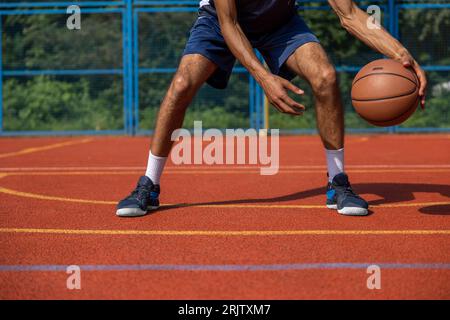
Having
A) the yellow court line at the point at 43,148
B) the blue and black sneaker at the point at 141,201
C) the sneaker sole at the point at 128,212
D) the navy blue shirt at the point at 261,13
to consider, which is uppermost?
the navy blue shirt at the point at 261,13

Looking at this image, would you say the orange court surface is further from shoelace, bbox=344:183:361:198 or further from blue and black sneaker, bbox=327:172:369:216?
shoelace, bbox=344:183:361:198

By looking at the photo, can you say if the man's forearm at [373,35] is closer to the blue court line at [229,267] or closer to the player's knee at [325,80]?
the player's knee at [325,80]

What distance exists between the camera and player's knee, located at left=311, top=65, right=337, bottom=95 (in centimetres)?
435

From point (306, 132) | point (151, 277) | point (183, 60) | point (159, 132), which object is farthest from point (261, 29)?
point (306, 132)

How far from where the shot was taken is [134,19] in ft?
42.5

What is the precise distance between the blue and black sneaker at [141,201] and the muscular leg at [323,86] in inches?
45.4

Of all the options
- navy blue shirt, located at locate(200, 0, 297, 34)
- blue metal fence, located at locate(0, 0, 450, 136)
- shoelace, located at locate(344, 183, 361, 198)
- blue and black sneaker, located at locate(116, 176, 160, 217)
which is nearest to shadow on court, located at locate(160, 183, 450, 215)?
blue and black sneaker, located at locate(116, 176, 160, 217)

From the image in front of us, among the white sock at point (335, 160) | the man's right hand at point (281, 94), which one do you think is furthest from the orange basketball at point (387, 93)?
the man's right hand at point (281, 94)

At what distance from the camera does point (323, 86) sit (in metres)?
4.38

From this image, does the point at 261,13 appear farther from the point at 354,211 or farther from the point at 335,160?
the point at 354,211

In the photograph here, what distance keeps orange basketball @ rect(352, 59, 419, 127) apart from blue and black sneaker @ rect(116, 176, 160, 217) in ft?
4.56

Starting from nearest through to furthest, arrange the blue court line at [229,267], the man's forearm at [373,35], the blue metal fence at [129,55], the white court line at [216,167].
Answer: the blue court line at [229,267] → the man's forearm at [373,35] → the white court line at [216,167] → the blue metal fence at [129,55]

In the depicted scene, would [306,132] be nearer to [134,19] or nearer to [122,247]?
[134,19]

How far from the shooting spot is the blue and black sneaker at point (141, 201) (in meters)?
4.35
